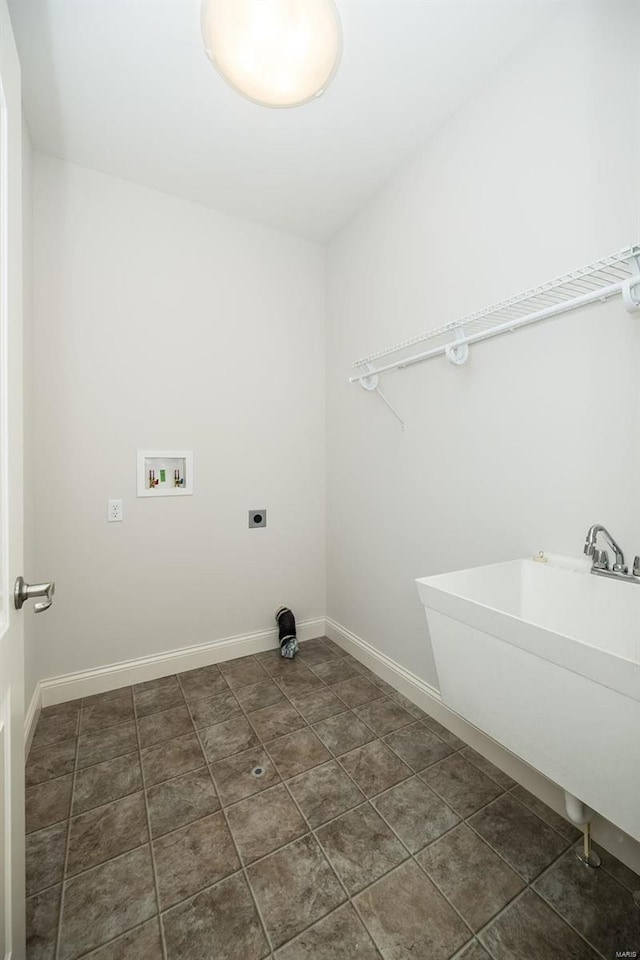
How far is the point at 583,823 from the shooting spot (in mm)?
1172

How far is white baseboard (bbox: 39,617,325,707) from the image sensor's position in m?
2.08

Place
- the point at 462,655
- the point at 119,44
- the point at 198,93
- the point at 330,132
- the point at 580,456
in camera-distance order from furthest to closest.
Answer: the point at 330,132 < the point at 198,93 < the point at 119,44 < the point at 580,456 < the point at 462,655

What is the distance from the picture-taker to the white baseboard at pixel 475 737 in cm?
125

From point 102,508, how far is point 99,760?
1.14 meters

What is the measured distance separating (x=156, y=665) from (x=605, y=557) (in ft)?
7.39

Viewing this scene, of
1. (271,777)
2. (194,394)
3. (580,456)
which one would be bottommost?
(271,777)

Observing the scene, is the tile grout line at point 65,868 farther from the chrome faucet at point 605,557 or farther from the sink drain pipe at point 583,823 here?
the chrome faucet at point 605,557

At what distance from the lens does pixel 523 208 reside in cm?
152

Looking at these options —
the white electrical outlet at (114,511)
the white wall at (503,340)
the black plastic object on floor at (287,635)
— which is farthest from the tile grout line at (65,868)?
the white wall at (503,340)

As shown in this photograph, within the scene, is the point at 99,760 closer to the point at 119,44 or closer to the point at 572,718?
the point at 572,718

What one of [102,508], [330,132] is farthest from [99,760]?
[330,132]

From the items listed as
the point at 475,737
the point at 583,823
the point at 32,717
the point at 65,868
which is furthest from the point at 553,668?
the point at 32,717

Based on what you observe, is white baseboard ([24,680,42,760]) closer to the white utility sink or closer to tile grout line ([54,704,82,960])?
tile grout line ([54,704,82,960])

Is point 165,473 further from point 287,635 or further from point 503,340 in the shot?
point 503,340
